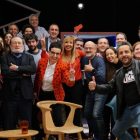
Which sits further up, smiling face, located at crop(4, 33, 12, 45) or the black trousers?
smiling face, located at crop(4, 33, 12, 45)

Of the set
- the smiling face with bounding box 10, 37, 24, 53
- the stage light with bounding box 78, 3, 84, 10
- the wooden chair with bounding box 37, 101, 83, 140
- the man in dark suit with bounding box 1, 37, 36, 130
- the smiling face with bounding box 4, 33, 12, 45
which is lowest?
the wooden chair with bounding box 37, 101, 83, 140

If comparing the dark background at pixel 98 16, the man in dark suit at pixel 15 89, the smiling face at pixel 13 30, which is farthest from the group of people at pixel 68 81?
the dark background at pixel 98 16

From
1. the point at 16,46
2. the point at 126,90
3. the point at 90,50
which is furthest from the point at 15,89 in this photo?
the point at 126,90

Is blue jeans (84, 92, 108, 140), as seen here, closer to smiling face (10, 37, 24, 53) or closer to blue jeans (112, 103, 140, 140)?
blue jeans (112, 103, 140, 140)

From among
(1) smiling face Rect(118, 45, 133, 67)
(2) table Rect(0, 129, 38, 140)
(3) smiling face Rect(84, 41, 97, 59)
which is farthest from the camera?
(3) smiling face Rect(84, 41, 97, 59)

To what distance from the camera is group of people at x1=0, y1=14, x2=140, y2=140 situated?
4113 millimetres

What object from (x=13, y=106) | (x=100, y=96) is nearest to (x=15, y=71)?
(x=13, y=106)

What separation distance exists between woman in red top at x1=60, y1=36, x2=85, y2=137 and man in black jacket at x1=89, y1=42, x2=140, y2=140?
85 cm

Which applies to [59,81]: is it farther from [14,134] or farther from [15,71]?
[14,134]

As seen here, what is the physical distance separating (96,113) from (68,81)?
69 centimetres

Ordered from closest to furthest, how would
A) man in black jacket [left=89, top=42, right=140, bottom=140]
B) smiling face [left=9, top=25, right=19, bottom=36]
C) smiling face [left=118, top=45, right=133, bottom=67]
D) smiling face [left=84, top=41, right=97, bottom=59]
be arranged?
man in black jacket [left=89, top=42, right=140, bottom=140]
smiling face [left=118, top=45, right=133, bottom=67]
smiling face [left=84, top=41, right=97, bottom=59]
smiling face [left=9, top=25, right=19, bottom=36]

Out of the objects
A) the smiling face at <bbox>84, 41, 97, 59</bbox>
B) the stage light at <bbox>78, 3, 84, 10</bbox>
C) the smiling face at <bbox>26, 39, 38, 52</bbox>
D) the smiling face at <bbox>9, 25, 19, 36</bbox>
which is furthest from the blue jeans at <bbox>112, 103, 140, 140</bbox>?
the stage light at <bbox>78, 3, 84, 10</bbox>

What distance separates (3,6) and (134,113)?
502 cm

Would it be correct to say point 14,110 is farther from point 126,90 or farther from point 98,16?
point 98,16
